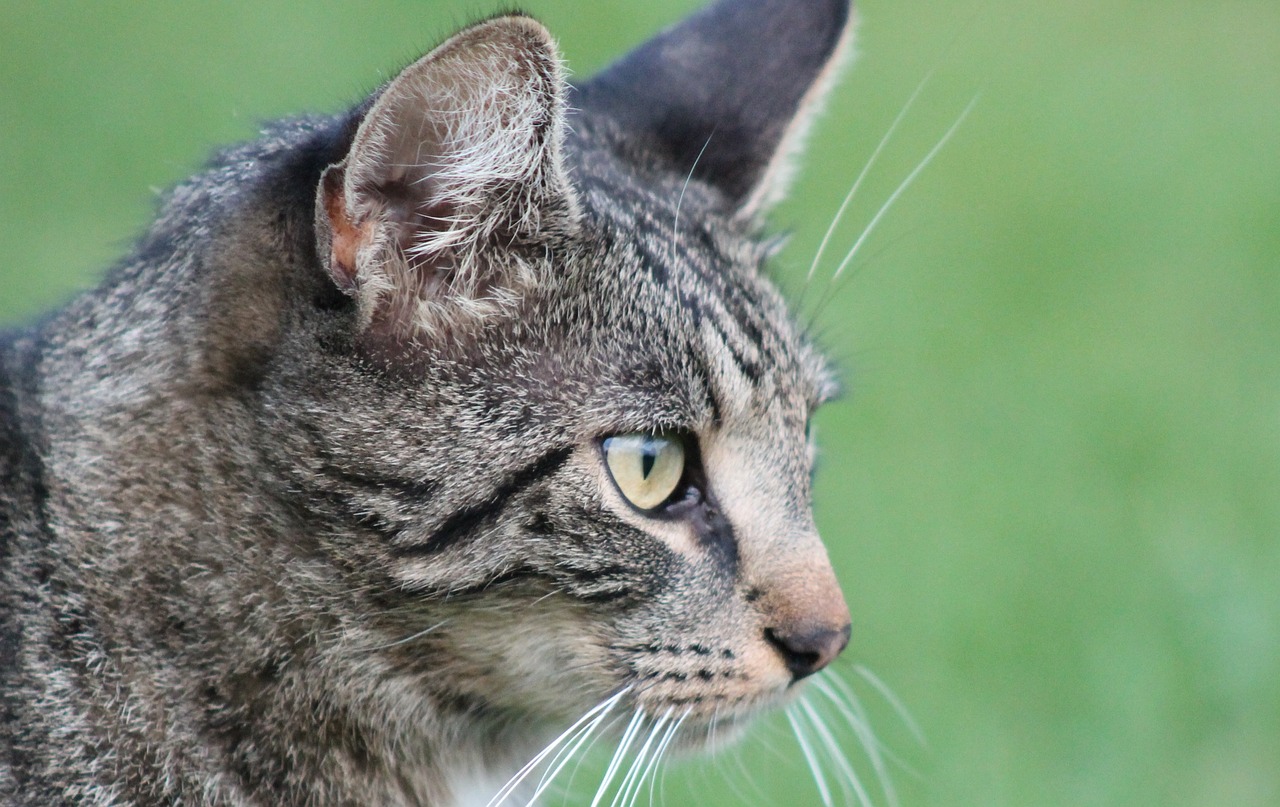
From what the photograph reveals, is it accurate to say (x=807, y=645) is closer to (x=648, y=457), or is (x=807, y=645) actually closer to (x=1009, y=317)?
(x=648, y=457)

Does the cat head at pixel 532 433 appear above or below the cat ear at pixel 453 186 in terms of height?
below

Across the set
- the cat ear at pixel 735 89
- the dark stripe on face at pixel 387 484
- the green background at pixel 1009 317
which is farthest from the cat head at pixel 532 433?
the green background at pixel 1009 317

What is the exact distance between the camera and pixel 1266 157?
6.95 m

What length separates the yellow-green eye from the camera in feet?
7.79

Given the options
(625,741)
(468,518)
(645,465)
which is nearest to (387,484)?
(468,518)

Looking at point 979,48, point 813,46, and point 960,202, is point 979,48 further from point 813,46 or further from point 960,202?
point 813,46

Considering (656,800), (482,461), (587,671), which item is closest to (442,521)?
(482,461)

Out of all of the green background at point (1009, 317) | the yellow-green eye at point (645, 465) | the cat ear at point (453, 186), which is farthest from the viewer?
the green background at point (1009, 317)

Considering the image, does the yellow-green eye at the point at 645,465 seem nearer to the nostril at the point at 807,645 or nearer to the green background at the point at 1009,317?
the nostril at the point at 807,645

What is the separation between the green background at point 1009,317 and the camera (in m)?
4.30

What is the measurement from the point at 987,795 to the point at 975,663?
53cm

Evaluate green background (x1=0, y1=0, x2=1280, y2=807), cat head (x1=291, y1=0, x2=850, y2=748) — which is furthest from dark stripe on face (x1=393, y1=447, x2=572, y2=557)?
green background (x1=0, y1=0, x2=1280, y2=807)

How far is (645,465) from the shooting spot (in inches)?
94.7

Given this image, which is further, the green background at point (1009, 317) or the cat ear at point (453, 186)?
the green background at point (1009, 317)
